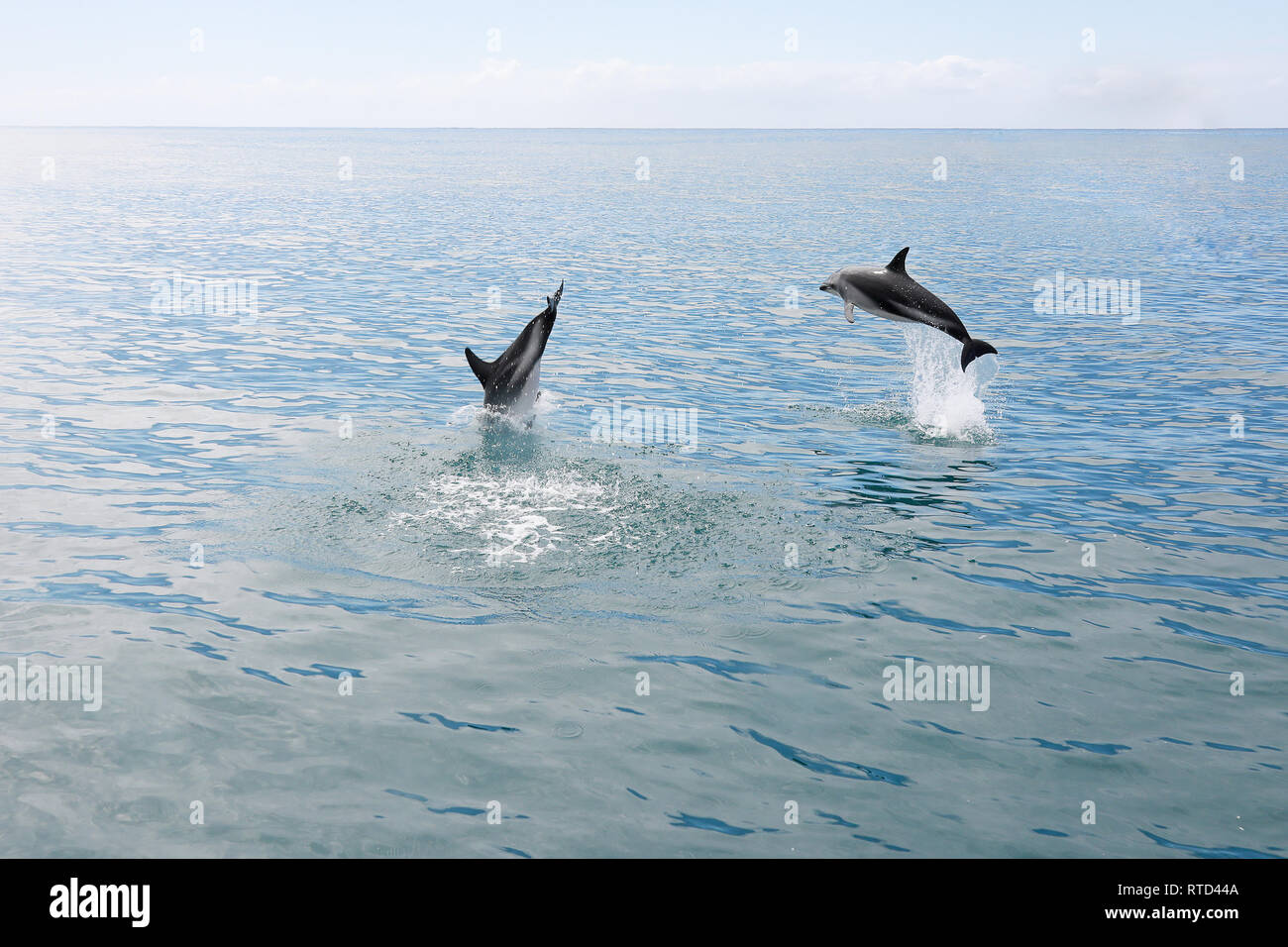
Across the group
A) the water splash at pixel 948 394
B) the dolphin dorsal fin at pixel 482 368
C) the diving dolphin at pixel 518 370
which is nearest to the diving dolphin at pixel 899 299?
the water splash at pixel 948 394

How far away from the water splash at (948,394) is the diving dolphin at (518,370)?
739cm

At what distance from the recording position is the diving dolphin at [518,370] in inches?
726

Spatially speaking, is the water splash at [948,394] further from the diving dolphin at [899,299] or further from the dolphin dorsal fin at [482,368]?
the dolphin dorsal fin at [482,368]

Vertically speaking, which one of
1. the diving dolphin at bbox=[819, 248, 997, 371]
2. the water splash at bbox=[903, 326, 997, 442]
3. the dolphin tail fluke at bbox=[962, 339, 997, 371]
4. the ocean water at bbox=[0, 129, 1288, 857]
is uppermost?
the diving dolphin at bbox=[819, 248, 997, 371]

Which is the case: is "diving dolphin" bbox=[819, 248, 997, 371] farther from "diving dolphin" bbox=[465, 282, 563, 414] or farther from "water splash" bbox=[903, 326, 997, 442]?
"diving dolphin" bbox=[465, 282, 563, 414]

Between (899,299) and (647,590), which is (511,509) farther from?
(899,299)

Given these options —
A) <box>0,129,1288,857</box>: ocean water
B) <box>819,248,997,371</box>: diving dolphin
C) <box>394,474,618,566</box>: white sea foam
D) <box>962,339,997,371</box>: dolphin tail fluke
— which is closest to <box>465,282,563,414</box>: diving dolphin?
<box>0,129,1288,857</box>: ocean water

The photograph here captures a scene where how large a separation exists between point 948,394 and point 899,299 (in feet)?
15.2

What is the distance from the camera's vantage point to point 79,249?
52.8 m

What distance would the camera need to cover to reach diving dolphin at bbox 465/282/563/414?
60.5ft

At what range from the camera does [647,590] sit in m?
12.7

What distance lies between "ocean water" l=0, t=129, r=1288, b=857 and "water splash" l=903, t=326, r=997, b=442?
0.17m

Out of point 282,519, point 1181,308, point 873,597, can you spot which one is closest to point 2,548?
point 282,519
